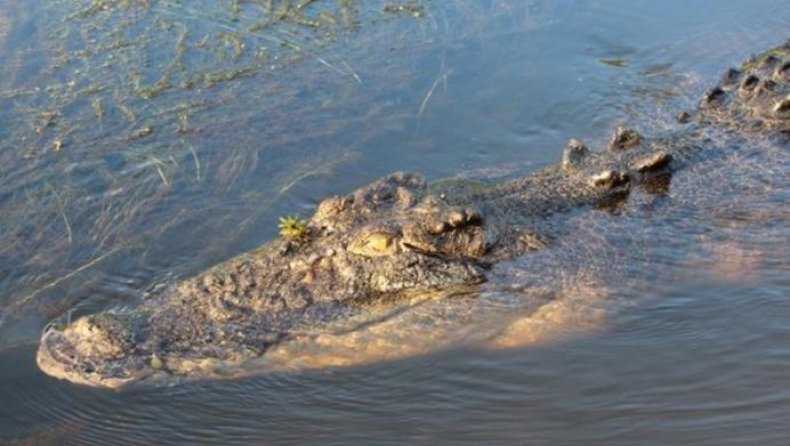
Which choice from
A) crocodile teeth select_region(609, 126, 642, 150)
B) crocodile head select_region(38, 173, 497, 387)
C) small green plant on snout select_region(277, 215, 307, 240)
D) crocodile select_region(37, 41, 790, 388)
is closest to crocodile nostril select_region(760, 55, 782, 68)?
crocodile teeth select_region(609, 126, 642, 150)

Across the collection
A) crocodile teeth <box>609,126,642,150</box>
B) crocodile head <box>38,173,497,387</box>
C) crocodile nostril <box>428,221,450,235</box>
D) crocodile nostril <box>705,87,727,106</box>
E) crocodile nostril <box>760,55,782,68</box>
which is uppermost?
crocodile nostril <box>760,55,782,68</box>

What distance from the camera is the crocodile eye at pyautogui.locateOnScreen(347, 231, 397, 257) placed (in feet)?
18.5

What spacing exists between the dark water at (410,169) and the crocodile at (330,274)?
0.17m

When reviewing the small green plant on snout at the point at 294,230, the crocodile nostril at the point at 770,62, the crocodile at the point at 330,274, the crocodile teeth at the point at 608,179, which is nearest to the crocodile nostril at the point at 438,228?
the crocodile at the point at 330,274

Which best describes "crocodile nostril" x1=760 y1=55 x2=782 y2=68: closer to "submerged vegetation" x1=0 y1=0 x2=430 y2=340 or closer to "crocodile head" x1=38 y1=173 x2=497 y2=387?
"submerged vegetation" x1=0 y1=0 x2=430 y2=340

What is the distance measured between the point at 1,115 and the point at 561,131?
5.21 metres

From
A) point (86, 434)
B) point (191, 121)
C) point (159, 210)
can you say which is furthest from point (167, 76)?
point (86, 434)

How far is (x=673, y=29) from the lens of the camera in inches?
415

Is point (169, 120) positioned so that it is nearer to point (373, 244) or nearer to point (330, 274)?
point (330, 274)

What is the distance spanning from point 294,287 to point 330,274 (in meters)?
0.24

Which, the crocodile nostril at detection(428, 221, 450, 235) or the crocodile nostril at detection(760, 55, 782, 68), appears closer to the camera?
the crocodile nostril at detection(428, 221, 450, 235)

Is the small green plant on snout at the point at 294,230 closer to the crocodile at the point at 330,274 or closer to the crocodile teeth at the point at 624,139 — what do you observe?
the crocodile at the point at 330,274

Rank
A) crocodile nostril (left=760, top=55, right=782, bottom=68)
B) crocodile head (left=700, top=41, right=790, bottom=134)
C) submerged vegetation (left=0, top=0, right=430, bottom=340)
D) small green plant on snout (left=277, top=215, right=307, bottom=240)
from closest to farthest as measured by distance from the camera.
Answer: small green plant on snout (left=277, top=215, right=307, bottom=240)
submerged vegetation (left=0, top=0, right=430, bottom=340)
crocodile head (left=700, top=41, right=790, bottom=134)
crocodile nostril (left=760, top=55, right=782, bottom=68)

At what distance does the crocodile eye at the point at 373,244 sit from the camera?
565cm
